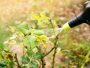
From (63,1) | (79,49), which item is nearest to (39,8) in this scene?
(63,1)

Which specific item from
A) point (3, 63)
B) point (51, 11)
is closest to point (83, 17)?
Result: point (3, 63)

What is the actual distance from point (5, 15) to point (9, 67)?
4.37 meters

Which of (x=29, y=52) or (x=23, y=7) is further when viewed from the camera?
(x=23, y=7)

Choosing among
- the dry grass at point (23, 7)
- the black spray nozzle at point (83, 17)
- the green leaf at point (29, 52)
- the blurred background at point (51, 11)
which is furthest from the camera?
the dry grass at point (23, 7)

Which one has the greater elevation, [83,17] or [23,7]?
[83,17]

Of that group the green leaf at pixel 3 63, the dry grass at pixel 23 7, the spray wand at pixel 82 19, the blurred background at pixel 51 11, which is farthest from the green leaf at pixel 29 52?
the dry grass at pixel 23 7

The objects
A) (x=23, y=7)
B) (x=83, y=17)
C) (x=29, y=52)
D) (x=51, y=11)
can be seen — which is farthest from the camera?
(x=23, y=7)

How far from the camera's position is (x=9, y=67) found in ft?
4.58

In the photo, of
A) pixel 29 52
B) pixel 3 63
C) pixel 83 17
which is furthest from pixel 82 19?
pixel 3 63

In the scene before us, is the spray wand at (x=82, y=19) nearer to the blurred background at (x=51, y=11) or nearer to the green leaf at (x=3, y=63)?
the green leaf at (x=3, y=63)

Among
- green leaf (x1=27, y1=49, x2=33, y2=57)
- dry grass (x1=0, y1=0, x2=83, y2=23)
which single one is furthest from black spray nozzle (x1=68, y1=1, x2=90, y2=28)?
dry grass (x1=0, y1=0, x2=83, y2=23)

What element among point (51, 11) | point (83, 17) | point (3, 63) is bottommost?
point (51, 11)

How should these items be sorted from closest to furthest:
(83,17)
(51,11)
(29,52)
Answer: (29,52)
(83,17)
(51,11)

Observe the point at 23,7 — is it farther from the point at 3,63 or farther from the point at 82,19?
the point at 3,63
